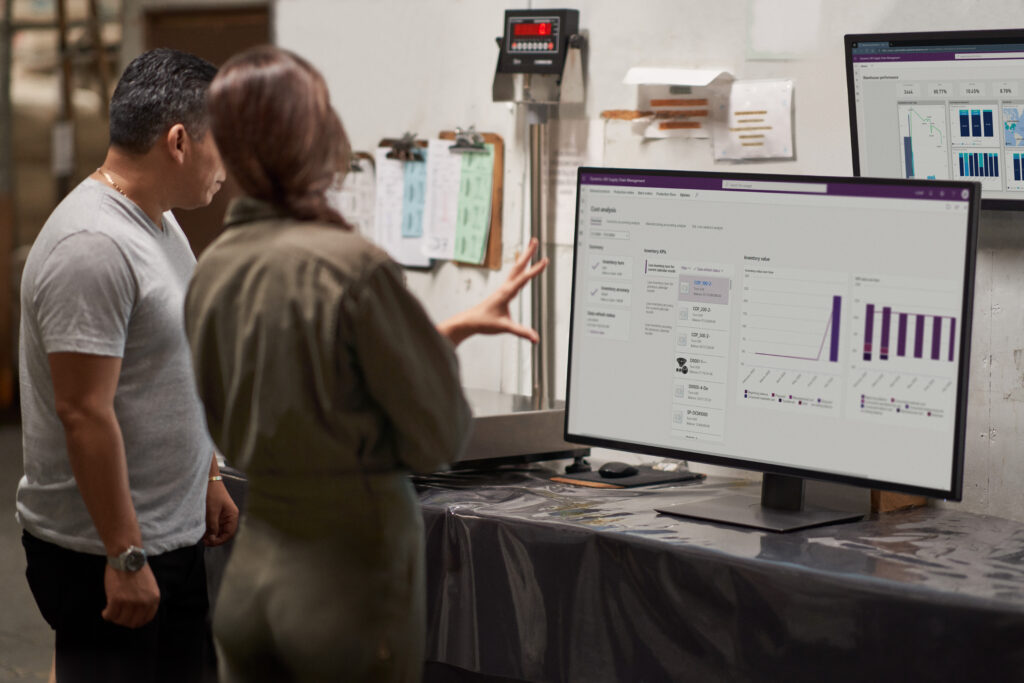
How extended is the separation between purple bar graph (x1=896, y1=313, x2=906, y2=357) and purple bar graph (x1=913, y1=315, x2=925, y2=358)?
1 cm

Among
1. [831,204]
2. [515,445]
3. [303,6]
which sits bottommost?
[515,445]

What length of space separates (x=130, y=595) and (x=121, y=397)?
26 cm

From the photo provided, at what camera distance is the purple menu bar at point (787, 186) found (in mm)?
1529

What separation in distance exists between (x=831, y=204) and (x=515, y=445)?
69 centimetres

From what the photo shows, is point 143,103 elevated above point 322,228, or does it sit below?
above

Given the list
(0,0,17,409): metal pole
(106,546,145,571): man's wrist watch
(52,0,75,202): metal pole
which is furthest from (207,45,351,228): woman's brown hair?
(0,0,17,409): metal pole

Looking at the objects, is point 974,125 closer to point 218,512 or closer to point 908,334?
point 908,334

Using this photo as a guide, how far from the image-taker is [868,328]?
5.16 ft

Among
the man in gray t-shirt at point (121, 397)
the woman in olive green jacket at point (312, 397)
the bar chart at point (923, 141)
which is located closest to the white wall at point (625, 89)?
the bar chart at point (923, 141)

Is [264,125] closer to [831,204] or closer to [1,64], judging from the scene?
[831,204]

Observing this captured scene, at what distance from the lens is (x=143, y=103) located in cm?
159

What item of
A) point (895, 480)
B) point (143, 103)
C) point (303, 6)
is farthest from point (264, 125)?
point (303, 6)

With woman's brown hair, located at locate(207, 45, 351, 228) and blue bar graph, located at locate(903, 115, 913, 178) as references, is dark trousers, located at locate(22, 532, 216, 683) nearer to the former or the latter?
woman's brown hair, located at locate(207, 45, 351, 228)

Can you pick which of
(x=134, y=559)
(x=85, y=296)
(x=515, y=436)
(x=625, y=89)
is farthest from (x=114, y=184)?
(x=625, y=89)
